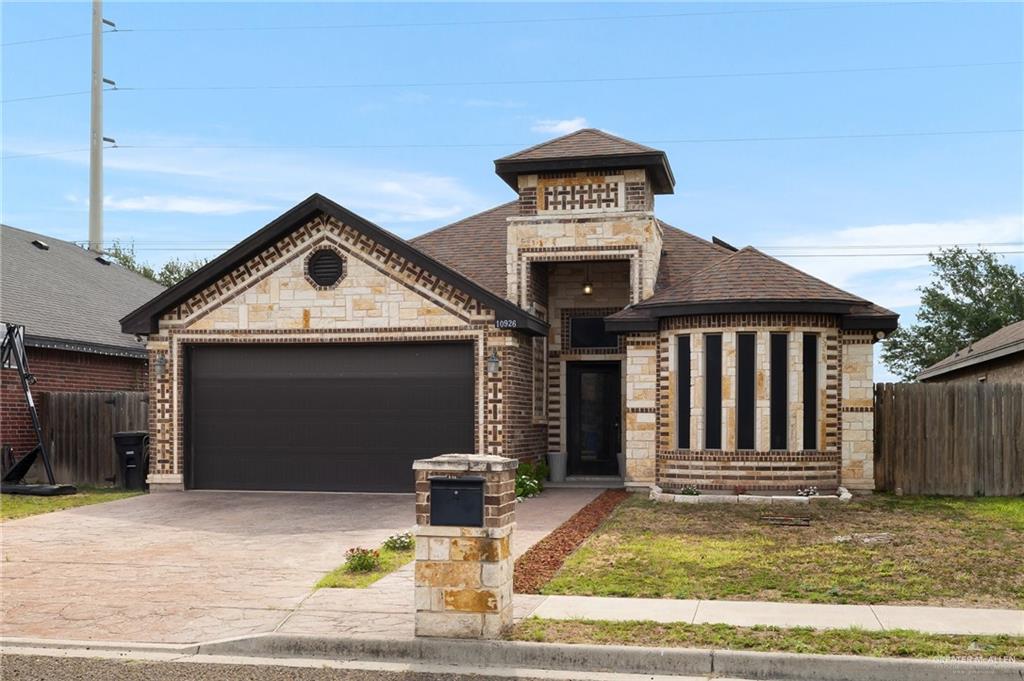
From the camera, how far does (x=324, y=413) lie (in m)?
19.5

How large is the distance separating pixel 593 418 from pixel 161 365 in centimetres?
885

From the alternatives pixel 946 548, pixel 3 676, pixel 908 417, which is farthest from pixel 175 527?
pixel 908 417

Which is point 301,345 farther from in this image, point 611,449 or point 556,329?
point 611,449

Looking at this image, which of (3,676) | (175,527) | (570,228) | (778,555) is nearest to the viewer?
(3,676)

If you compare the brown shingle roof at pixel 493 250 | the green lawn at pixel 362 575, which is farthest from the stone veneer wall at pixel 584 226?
the green lawn at pixel 362 575

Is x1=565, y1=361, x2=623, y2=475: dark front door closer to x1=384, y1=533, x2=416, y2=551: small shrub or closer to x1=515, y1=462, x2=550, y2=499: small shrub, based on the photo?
x1=515, y1=462, x2=550, y2=499: small shrub

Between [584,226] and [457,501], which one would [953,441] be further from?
[457,501]

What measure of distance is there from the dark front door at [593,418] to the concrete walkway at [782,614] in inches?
509

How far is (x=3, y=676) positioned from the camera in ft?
24.8

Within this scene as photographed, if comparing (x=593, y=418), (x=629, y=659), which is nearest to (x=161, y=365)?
(x=593, y=418)

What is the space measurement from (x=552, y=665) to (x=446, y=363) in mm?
11594

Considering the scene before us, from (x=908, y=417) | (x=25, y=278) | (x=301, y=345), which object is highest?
(x=25, y=278)

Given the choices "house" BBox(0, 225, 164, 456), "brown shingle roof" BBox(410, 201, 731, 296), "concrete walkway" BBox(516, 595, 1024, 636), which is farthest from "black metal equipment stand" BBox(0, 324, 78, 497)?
"concrete walkway" BBox(516, 595, 1024, 636)

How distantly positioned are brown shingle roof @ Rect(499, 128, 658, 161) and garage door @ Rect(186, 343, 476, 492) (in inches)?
168
